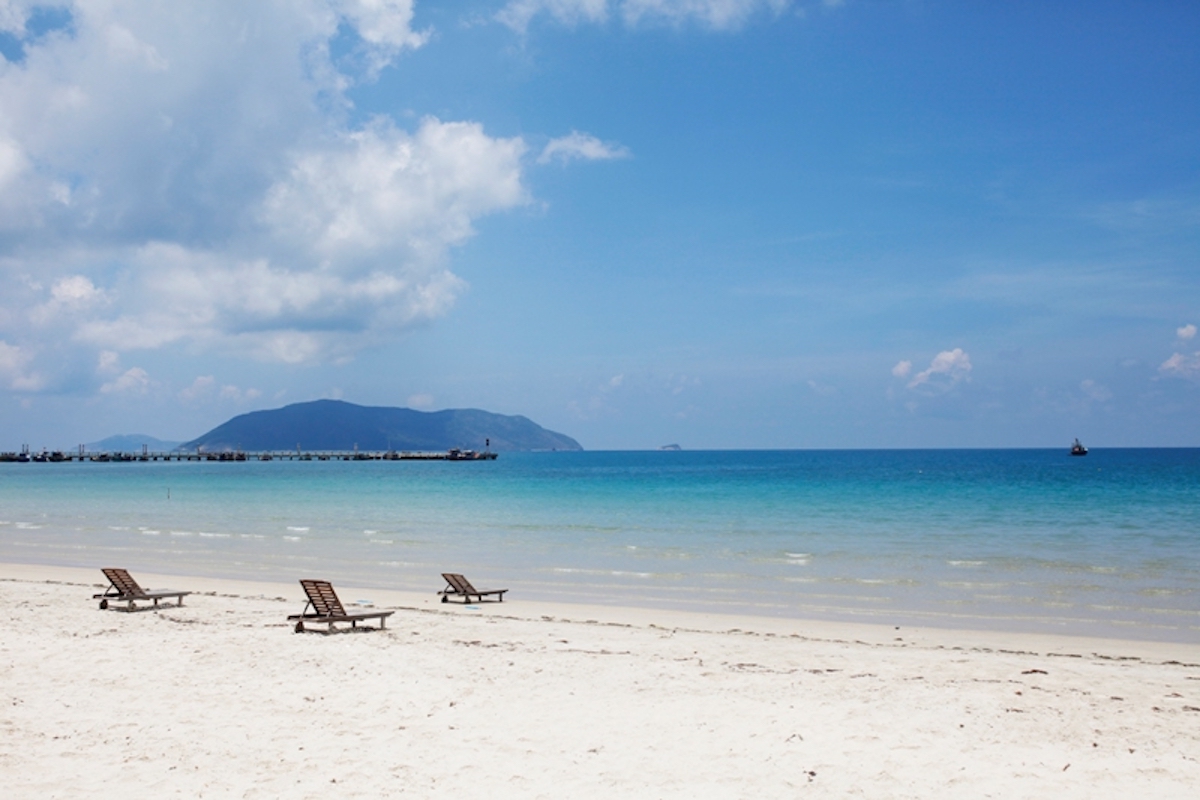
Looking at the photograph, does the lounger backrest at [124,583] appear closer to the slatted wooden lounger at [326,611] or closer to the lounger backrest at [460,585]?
the slatted wooden lounger at [326,611]

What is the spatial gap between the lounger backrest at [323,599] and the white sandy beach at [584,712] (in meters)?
0.55

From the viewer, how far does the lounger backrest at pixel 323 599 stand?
1198 cm

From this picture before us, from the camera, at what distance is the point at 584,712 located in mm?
7934

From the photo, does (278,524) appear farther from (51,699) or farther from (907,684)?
(907,684)

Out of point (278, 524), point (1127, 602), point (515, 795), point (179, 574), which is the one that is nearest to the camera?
point (515, 795)

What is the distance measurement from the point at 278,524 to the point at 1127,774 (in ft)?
101

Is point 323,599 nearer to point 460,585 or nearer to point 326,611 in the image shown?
point 326,611

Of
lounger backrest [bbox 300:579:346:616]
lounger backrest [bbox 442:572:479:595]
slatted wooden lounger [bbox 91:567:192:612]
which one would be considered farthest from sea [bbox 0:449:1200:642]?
lounger backrest [bbox 300:579:346:616]

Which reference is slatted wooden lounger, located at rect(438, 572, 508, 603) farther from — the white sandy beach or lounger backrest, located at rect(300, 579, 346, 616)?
lounger backrest, located at rect(300, 579, 346, 616)

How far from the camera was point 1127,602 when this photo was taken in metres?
15.2

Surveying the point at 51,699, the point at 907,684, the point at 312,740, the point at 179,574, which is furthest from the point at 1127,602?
the point at 179,574

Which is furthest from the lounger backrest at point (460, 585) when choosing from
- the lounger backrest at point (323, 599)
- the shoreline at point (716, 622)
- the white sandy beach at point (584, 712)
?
the lounger backrest at point (323, 599)

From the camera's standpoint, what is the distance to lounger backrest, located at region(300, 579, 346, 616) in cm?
1198

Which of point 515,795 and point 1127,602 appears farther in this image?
point 1127,602
